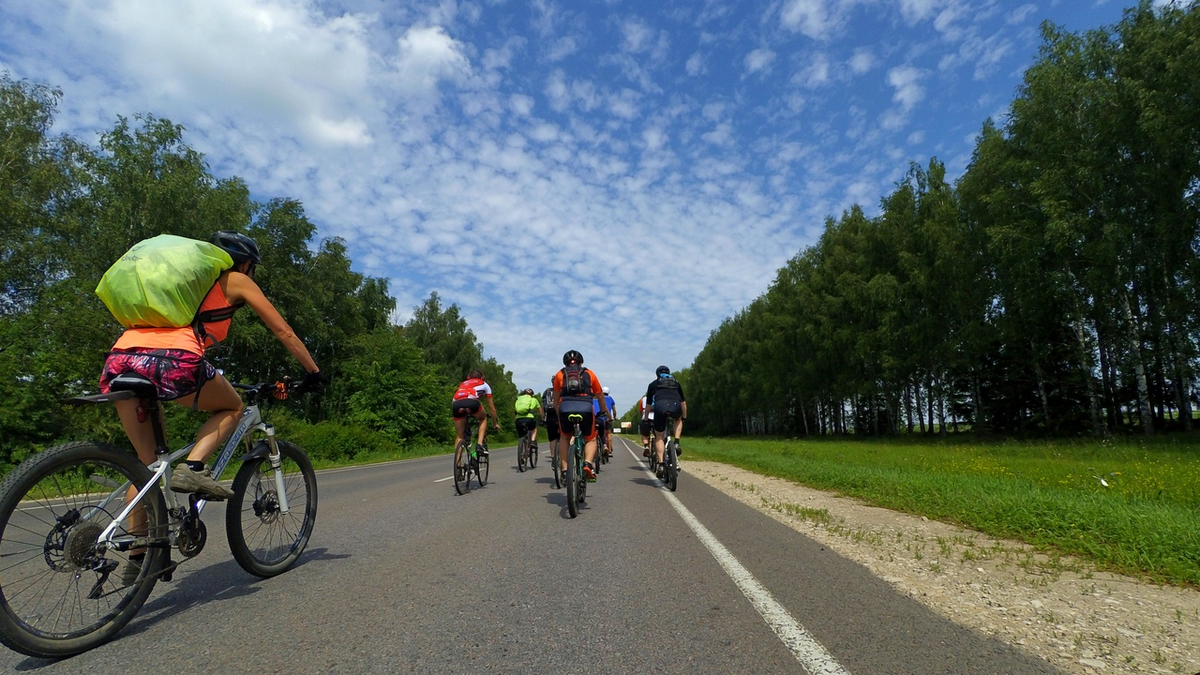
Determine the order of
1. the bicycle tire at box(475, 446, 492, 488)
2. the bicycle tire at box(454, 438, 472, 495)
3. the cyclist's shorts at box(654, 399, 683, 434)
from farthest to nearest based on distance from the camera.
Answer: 1. the bicycle tire at box(475, 446, 492, 488)
2. the cyclist's shorts at box(654, 399, 683, 434)
3. the bicycle tire at box(454, 438, 472, 495)

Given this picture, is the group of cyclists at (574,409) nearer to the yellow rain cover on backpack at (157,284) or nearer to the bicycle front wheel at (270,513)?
the bicycle front wheel at (270,513)

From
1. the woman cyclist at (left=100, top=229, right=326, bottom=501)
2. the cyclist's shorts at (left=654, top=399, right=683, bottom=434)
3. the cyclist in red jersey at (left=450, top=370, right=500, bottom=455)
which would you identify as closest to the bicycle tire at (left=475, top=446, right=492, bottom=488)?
the cyclist in red jersey at (left=450, top=370, right=500, bottom=455)

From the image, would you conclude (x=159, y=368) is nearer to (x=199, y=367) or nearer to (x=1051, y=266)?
(x=199, y=367)

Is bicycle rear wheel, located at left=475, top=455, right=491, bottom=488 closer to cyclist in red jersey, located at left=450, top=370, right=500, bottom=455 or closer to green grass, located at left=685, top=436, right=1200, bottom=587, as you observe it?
cyclist in red jersey, located at left=450, top=370, right=500, bottom=455

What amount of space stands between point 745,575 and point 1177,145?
21.6 m

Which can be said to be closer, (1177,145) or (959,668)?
(959,668)

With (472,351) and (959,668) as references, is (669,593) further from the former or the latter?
(472,351)

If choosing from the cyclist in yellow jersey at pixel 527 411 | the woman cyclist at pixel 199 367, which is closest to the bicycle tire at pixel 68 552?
the woman cyclist at pixel 199 367

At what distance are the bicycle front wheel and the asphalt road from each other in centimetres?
17

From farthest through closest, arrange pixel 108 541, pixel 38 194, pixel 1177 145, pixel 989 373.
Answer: pixel 989 373
pixel 38 194
pixel 1177 145
pixel 108 541

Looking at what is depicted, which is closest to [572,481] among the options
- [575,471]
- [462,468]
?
[575,471]

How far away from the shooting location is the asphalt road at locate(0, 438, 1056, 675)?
8.43 ft

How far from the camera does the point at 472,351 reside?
55.3 metres

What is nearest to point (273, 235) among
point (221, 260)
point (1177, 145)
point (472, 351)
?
point (472, 351)
